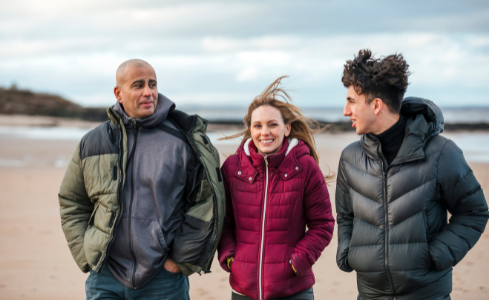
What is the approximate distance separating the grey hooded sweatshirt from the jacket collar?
366 mm

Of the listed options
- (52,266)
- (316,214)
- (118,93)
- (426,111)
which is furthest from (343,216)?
(52,266)

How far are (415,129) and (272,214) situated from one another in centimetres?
100

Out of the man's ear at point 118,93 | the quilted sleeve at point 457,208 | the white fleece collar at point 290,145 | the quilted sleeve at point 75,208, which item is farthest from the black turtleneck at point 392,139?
the quilted sleeve at point 75,208

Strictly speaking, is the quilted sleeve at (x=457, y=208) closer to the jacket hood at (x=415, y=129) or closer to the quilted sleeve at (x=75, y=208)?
the jacket hood at (x=415, y=129)

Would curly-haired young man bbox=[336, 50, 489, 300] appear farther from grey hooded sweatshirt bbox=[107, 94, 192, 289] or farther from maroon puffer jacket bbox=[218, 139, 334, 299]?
grey hooded sweatshirt bbox=[107, 94, 192, 289]

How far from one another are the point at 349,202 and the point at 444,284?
0.69 metres

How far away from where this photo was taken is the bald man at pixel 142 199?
2.84 meters

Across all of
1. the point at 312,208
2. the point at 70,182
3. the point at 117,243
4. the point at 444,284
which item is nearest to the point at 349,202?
the point at 312,208

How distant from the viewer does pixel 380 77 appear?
8.30 ft

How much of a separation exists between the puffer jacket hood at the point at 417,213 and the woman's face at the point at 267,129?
63 cm

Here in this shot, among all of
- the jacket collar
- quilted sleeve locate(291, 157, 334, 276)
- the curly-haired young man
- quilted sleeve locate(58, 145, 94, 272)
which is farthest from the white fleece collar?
quilted sleeve locate(58, 145, 94, 272)

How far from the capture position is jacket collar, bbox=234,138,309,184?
295 centimetres

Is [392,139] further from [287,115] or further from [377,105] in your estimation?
[287,115]

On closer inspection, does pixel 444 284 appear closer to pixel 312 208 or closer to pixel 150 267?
pixel 312 208
